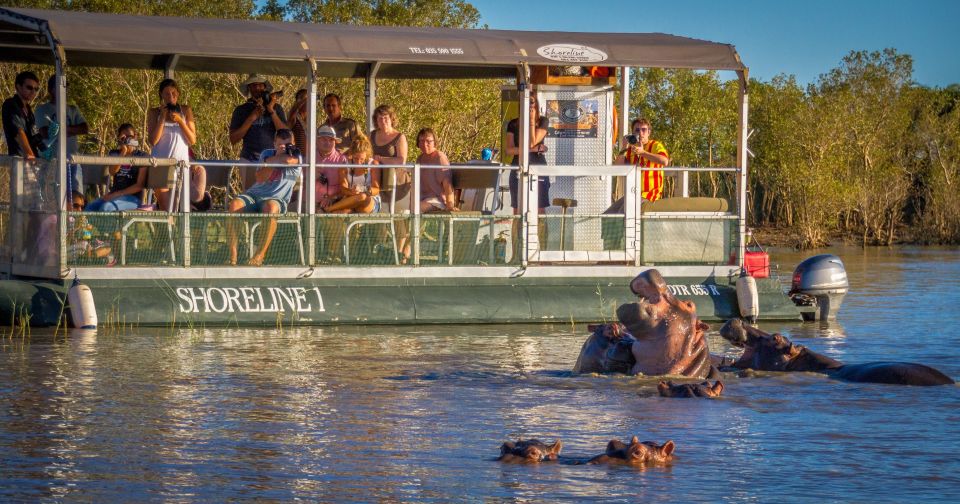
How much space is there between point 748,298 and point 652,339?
19.0 ft

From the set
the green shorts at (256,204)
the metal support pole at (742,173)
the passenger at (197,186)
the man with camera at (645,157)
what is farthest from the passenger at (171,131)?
the metal support pole at (742,173)

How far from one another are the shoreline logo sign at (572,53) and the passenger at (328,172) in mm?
2659

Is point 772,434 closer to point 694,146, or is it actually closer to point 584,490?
point 584,490

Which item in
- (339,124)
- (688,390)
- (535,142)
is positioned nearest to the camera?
(688,390)

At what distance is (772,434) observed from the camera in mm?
10719

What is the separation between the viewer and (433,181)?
61.9ft

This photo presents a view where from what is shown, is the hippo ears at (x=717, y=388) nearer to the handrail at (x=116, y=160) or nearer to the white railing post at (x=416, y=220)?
the white railing post at (x=416, y=220)

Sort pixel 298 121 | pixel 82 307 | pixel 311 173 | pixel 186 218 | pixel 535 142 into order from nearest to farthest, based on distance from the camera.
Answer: pixel 82 307, pixel 186 218, pixel 311 173, pixel 535 142, pixel 298 121

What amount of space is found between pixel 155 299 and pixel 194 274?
0.52 metres

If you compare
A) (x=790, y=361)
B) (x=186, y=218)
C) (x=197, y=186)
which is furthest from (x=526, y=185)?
(x=790, y=361)

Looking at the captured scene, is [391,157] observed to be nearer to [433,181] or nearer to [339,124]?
[433,181]

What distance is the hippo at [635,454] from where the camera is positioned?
9398 mm

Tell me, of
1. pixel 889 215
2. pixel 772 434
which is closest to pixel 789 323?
pixel 772 434

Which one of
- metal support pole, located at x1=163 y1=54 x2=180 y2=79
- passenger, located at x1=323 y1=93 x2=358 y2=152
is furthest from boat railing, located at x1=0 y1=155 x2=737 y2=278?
metal support pole, located at x1=163 y1=54 x2=180 y2=79
